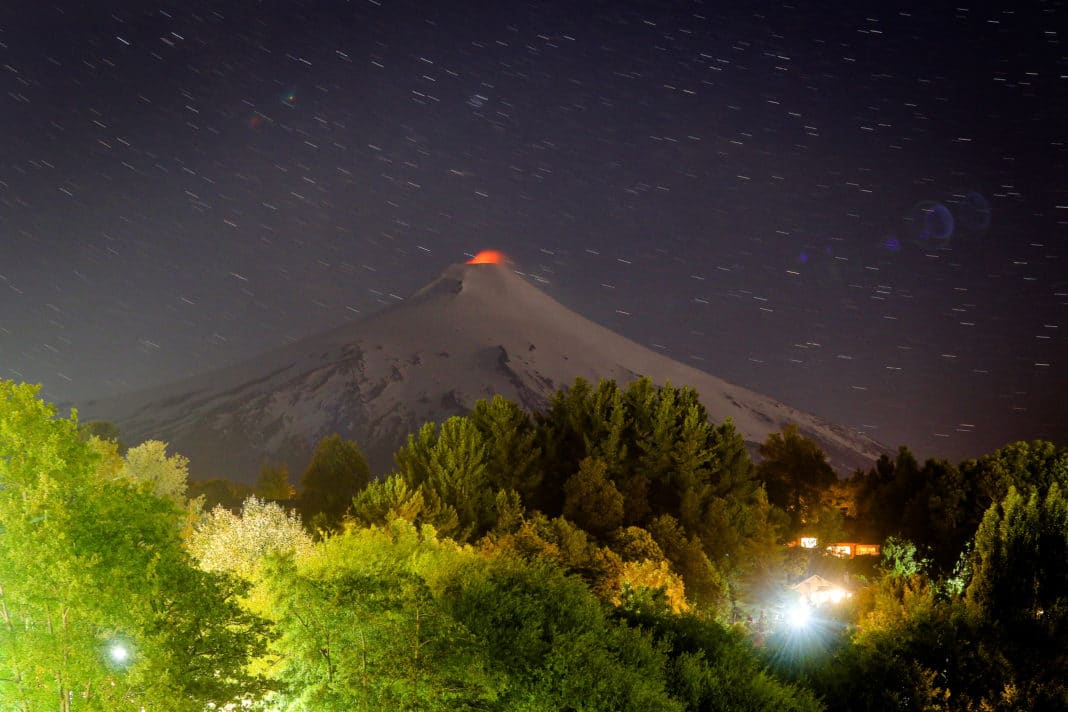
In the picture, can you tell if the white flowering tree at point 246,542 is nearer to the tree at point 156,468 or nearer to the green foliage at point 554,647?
the green foliage at point 554,647

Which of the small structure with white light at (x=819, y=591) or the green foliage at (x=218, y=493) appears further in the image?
the green foliage at (x=218, y=493)

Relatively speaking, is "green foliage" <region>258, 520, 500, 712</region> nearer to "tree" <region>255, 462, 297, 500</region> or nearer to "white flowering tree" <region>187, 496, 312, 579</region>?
"white flowering tree" <region>187, 496, 312, 579</region>

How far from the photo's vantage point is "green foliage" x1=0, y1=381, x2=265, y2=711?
15.8m

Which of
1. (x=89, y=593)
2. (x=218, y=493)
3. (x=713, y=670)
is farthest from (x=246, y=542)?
(x=218, y=493)

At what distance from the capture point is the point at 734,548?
45.8 meters

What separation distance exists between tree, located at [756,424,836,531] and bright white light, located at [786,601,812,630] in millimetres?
25275

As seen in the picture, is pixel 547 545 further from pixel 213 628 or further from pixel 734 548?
pixel 213 628

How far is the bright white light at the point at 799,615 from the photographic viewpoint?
3850 cm

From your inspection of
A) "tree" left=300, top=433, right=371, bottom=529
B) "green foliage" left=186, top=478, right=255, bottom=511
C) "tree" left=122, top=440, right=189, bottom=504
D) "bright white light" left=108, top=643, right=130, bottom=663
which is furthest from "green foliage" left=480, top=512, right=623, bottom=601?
"green foliage" left=186, top=478, right=255, bottom=511

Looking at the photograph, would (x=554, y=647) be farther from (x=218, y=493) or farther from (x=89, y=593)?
(x=218, y=493)

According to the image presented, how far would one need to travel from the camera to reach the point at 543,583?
91.5ft

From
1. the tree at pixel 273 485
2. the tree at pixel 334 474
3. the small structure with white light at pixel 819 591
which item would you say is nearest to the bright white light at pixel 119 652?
the small structure with white light at pixel 819 591

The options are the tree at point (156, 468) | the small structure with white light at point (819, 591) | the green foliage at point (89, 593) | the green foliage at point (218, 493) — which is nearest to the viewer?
the green foliage at point (89, 593)

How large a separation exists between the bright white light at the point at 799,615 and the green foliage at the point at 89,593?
27.1 m
